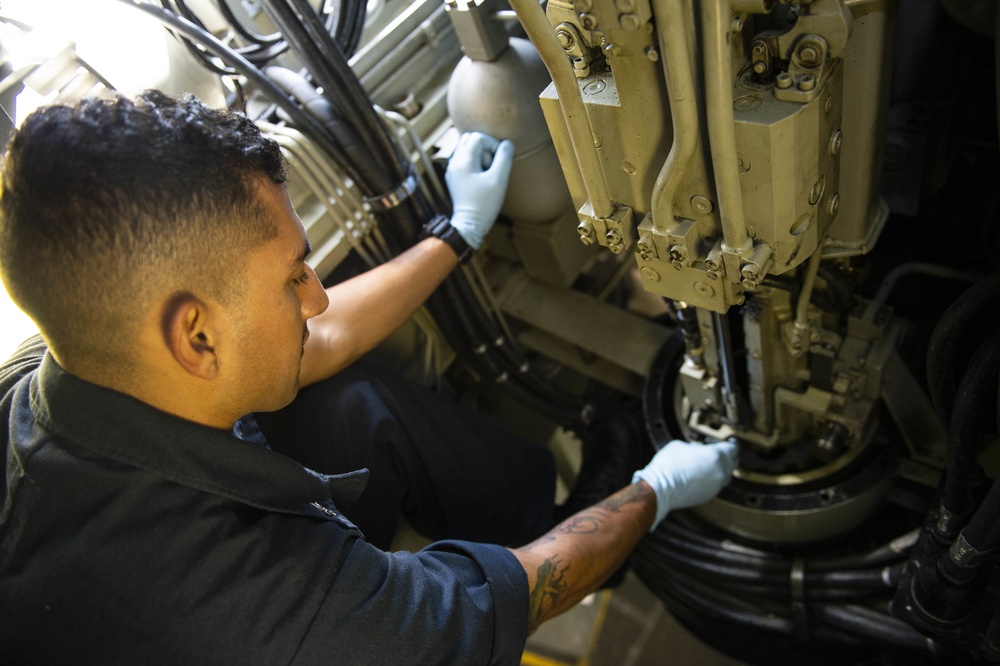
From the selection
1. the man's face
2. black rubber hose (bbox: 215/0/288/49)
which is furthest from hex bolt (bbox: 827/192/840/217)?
black rubber hose (bbox: 215/0/288/49)

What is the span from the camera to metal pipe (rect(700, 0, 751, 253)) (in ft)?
2.33

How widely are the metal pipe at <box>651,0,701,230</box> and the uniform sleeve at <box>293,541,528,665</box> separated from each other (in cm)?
57

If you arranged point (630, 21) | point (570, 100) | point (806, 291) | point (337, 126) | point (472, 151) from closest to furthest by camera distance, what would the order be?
point (630, 21) < point (570, 100) < point (806, 291) < point (337, 126) < point (472, 151)

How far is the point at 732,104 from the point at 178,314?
670 mm

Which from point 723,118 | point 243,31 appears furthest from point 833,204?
point 243,31

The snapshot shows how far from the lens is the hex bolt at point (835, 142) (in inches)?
34.9

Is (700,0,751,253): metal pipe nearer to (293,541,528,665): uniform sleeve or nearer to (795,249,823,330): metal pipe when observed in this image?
(795,249,823,330): metal pipe

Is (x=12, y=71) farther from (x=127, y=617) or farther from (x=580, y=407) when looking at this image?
(x=580, y=407)

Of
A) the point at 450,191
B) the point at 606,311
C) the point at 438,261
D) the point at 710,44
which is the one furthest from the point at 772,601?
the point at 710,44

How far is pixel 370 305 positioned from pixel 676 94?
826 mm

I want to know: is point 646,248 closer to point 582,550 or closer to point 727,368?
point 727,368

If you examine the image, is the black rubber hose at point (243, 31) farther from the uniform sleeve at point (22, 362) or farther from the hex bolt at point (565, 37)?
the hex bolt at point (565, 37)

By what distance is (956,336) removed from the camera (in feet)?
3.38

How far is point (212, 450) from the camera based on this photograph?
3.11ft
